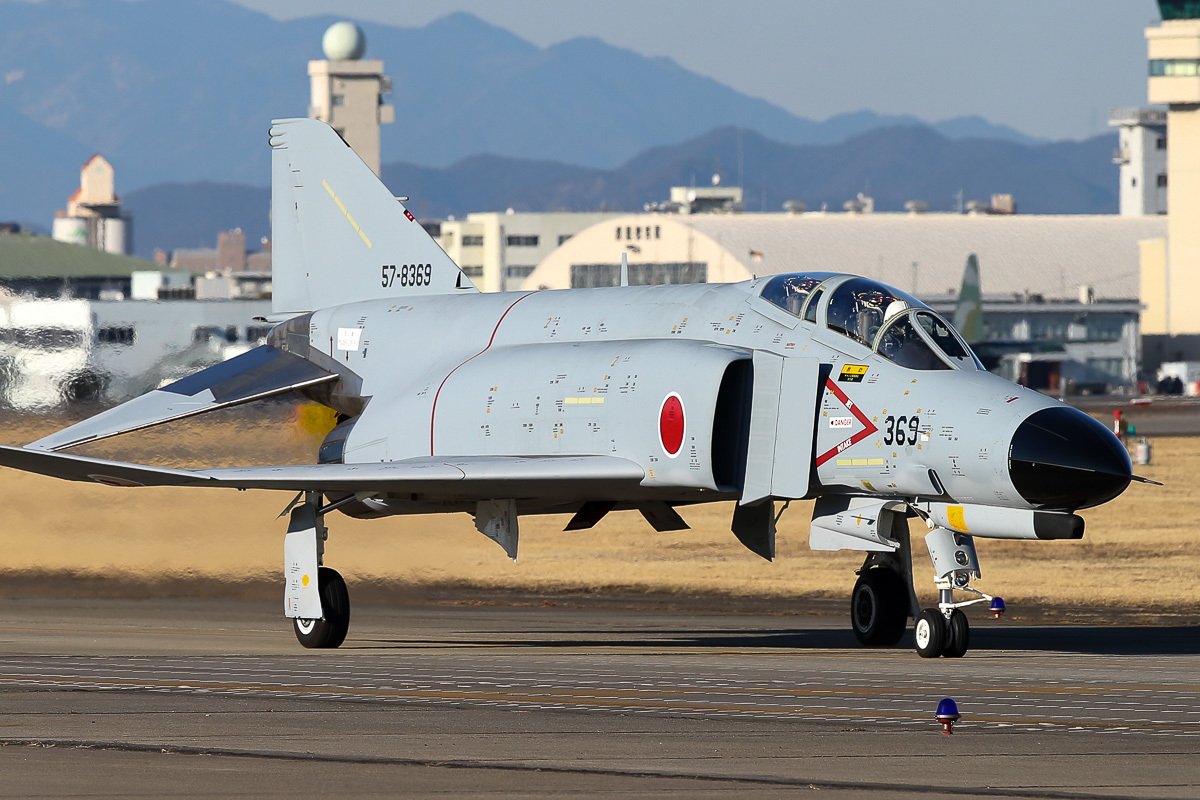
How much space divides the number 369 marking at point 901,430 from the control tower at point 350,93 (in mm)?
133414

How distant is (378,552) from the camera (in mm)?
23172

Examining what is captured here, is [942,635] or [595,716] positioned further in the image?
[942,635]

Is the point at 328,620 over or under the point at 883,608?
under

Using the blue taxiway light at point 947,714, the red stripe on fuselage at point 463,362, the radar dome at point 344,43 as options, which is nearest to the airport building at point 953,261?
the radar dome at point 344,43

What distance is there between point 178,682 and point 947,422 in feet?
22.3

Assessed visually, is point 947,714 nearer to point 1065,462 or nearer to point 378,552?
point 1065,462

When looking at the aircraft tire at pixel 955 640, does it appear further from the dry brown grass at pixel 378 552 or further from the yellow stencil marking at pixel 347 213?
the yellow stencil marking at pixel 347 213

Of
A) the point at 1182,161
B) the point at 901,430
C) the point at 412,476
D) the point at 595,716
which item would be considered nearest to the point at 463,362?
the point at 412,476

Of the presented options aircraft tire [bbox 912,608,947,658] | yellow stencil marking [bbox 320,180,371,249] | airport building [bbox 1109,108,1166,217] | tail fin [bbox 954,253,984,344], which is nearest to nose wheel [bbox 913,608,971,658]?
aircraft tire [bbox 912,608,947,658]

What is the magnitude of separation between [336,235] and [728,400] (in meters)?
7.56

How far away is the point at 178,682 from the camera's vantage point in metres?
13.4

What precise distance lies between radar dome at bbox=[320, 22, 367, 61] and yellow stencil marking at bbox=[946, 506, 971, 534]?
138m

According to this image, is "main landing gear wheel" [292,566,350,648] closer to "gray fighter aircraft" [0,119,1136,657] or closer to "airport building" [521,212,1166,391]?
"gray fighter aircraft" [0,119,1136,657]

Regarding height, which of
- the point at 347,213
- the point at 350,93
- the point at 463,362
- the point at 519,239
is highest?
the point at 350,93
